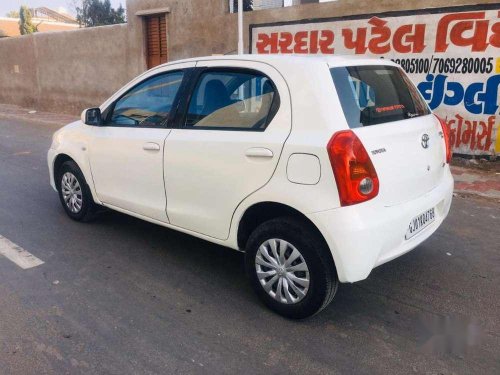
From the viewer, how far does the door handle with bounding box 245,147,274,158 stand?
3.06 metres

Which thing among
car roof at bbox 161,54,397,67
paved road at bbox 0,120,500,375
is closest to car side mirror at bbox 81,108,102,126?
paved road at bbox 0,120,500,375

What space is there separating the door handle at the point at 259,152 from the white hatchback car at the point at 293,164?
A: 0.01 metres

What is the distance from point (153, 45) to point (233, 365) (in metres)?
11.6

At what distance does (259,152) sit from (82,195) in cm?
243

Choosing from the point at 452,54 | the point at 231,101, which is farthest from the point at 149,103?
the point at 452,54

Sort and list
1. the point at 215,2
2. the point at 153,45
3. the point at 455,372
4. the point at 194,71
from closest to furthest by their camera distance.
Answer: the point at 455,372, the point at 194,71, the point at 215,2, the point at 153,45

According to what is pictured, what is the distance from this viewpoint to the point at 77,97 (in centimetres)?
1534

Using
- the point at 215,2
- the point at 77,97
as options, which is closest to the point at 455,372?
the point at 215,2

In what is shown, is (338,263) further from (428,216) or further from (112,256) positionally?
(112,256)

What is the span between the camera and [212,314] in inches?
127

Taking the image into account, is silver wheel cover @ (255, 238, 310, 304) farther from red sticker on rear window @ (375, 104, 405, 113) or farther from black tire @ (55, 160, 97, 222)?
black tire @ (55, 160, 97, 222)

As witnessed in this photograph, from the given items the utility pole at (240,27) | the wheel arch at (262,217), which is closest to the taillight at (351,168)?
the wheel arch at (262,217)

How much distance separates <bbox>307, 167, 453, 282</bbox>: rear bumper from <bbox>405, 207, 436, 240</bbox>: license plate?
0.31 feet

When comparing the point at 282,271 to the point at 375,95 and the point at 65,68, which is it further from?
the point at 65,68
